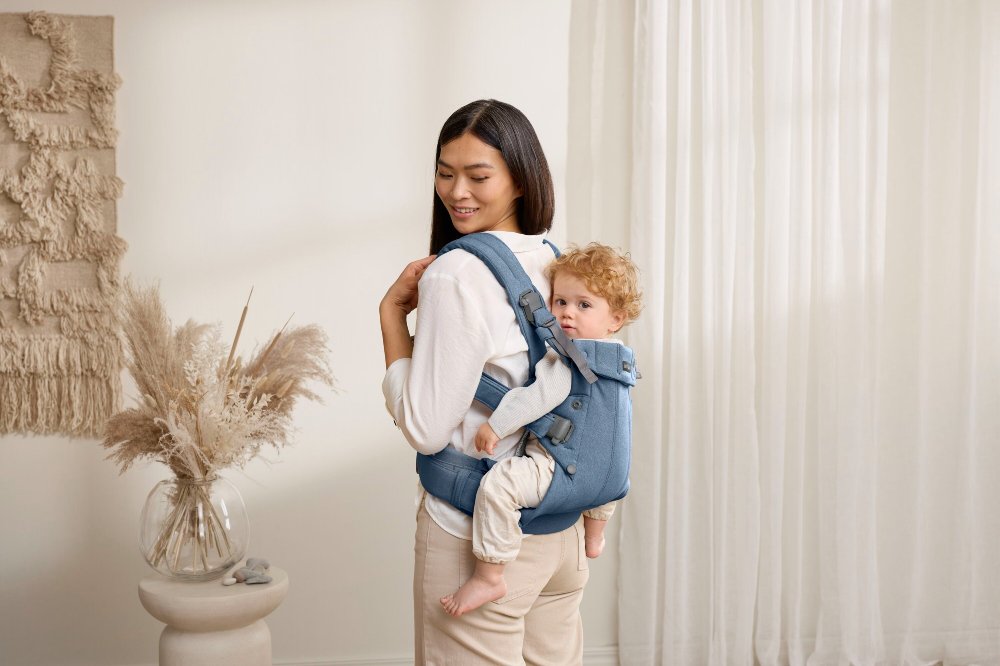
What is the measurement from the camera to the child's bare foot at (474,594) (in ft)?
4.14

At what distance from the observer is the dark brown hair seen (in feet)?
4.43

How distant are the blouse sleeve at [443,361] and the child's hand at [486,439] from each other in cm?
4

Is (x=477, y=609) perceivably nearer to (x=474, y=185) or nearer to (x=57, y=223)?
(x=474, y=185)

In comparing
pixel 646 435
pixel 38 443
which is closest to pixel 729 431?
pixel 646 435

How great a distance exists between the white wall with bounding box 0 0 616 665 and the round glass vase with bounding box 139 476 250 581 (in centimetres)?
63

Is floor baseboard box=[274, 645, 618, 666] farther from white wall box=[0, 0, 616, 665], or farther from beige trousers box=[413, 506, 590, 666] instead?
beige trousers box=[413, 506, 590, 666]

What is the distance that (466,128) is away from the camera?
1.35 metres

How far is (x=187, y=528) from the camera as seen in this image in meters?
2.20

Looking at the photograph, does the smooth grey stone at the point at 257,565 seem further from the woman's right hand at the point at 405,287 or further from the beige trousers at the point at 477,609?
the woman's right hand at the point at 405,287

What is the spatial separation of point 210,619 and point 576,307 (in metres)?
1.27

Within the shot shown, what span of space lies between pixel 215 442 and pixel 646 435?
1337mm

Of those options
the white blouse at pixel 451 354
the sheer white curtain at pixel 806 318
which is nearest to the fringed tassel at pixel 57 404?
the sheer white curtain at pixel 806 318

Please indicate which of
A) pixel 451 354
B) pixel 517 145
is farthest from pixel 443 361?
pixel 517 145

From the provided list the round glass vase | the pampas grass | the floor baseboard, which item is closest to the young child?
the pampas grass
